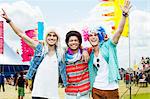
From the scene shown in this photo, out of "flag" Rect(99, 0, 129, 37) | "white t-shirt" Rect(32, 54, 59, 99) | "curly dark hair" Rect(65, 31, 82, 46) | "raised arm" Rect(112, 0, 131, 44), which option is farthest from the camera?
"flag" Rect(99, 0, 129, 37)

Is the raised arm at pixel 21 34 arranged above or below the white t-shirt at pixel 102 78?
above

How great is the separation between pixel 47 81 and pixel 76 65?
1.60 feet

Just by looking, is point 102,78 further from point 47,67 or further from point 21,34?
point 21,34

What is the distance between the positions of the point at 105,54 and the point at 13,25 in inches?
51.5

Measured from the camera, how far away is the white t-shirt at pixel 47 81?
15.1 ft

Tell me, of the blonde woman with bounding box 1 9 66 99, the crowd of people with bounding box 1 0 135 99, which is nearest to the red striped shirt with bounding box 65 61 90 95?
the crowd of people with bounding box 1 0 135 99

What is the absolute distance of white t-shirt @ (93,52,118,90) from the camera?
15.7ft

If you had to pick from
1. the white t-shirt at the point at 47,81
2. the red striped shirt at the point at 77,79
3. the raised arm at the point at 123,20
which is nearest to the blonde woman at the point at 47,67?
the white t-shirt at the point at 47,81

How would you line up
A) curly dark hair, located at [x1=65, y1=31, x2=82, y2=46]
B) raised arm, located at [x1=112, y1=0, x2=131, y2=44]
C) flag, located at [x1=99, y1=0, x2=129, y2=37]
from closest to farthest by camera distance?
raised arm, located at [x1=112, y1=0, x2=131, y2=44]
curly dark hair, located at [x1=65, y1=31, x2=82, y2=46]
flag, located at [x1=99, y1=0, x2=129, y2=37]

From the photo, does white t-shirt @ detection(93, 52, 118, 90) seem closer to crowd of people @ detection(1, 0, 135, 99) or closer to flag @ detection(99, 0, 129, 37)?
crowd of people @ detection(1, 0, 135, 99)

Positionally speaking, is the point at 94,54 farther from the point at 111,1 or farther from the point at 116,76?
the point at 111,1

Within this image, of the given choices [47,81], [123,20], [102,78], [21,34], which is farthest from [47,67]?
[123,20]

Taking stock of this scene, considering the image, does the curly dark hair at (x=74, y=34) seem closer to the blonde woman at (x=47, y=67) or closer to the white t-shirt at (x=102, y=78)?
the blonde woman at (x=47, y=67)

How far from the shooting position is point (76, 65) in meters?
4.85
